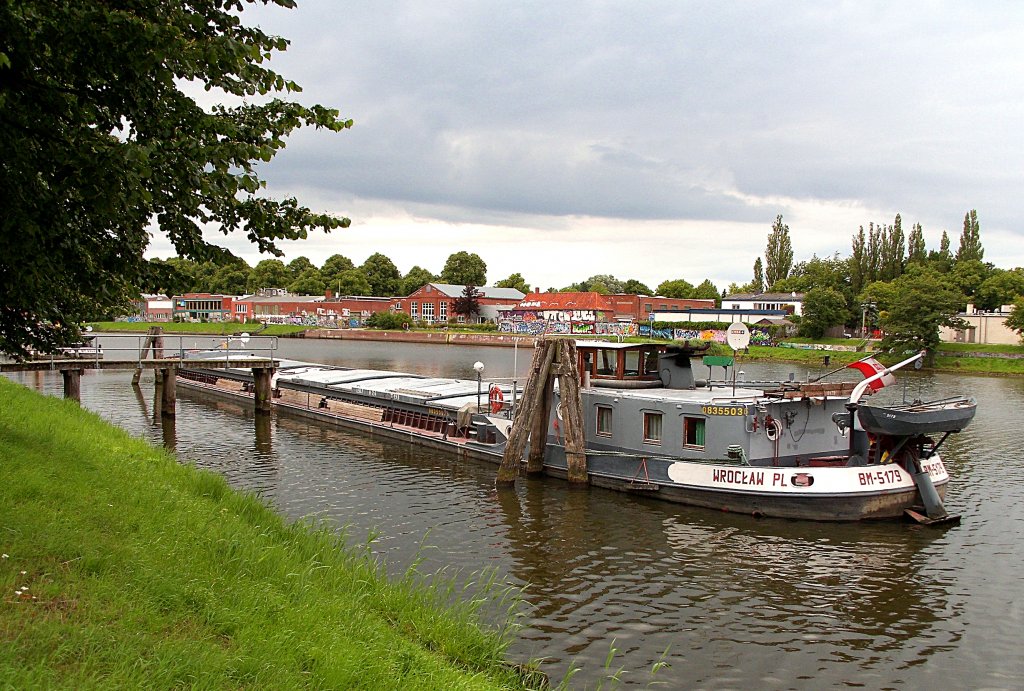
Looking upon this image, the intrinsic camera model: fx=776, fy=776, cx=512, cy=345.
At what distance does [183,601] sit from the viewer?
8.16m

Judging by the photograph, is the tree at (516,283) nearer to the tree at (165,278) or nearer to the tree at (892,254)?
the tree at (892,254)

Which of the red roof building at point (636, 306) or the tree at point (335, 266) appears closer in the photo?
the red roof building at point (636, 306)

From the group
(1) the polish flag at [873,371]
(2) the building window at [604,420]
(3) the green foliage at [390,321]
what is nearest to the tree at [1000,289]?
(1) the polish flag at [873,371]

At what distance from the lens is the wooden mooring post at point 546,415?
24.5 m

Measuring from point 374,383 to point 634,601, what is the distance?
28.0 meters

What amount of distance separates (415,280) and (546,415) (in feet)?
531

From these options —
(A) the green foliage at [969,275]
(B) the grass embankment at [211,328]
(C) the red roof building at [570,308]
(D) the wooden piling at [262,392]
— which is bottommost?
(D) the wooden piling at [262,392]

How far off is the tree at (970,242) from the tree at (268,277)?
476ft

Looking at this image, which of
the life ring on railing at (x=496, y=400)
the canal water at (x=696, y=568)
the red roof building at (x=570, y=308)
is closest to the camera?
the canal water at (x=696, y=568)

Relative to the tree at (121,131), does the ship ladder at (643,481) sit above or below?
below

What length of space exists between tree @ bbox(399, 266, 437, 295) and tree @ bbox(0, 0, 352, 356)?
550 ft

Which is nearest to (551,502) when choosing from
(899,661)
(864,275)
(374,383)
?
(899,661)

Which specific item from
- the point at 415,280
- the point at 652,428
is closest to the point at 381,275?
the point at 415,280

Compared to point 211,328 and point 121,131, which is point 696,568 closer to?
point 121,131
